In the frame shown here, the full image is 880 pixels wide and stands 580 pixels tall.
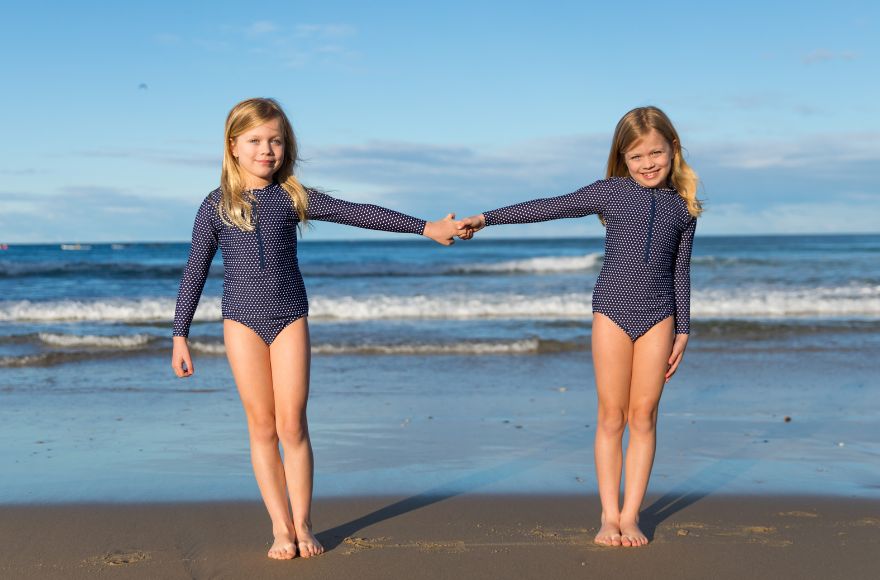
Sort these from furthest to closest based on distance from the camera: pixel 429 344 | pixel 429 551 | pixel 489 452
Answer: pixel 429 344
pixel 489 452
pixel 429 551

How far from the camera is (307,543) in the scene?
3855mm

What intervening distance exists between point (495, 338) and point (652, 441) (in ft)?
26.5

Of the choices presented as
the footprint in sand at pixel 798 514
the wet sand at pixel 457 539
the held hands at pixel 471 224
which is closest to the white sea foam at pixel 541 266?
the wet sand at pixel 457 539

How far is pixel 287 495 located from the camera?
13.2ft

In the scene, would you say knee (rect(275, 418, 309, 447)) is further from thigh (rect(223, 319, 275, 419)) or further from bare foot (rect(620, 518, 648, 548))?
bare foot (rect(620, 518, 648, 548))

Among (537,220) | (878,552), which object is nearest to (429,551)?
(537,220)

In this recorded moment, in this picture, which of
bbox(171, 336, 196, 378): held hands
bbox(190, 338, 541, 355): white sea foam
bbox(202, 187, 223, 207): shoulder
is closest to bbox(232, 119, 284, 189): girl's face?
bbox(202, 187, 223, 207): shoulder

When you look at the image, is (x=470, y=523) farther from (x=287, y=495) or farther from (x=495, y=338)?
(x=495, y=338)

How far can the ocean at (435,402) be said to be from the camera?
5.22m

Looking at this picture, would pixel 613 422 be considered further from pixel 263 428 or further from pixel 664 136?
pixel 263 428

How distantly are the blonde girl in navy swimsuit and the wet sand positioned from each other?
1.03 feet

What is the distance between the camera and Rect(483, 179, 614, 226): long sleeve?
404cm

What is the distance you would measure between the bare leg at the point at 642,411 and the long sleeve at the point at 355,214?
118 cm

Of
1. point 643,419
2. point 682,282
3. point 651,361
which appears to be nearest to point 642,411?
point 643,419
